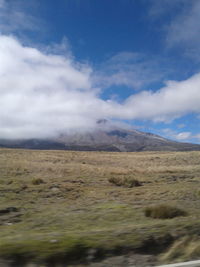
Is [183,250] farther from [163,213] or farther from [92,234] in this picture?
[163,213]

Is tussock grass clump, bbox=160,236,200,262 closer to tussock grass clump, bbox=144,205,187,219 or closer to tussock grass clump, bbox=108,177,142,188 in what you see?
tussock grass clump, bbox=144,205,187,219

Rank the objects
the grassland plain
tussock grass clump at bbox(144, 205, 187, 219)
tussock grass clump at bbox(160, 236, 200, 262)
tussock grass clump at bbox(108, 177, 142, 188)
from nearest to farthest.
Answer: the grassland plain
tussock grass clump at bbox(160, 236, 200, 262)
tussock grass clump at bbox(144, 205, 187, 219)
tussock grass clump at bbox(108, 177, 142, 188)

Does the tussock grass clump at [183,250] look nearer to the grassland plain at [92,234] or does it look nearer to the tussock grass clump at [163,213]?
the grassland plain at [92,234]

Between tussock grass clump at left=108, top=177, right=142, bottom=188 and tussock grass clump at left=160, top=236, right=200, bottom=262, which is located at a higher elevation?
tussock grass clump at left=160, top=236, right=200, bottom=262

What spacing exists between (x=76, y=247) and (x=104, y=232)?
1337 mm

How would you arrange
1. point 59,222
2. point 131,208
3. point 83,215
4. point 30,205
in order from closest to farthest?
point 59,222, point 83,215, point 131,208, point 30,205

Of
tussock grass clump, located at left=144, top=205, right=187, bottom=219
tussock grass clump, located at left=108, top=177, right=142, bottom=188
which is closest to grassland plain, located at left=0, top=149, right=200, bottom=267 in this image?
tussock grass clump, located at left=144, top=205, right=187, bottom=219

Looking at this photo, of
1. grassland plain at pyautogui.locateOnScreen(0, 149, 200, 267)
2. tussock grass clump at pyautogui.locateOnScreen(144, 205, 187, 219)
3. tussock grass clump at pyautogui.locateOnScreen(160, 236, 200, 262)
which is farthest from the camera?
tussock grass clump at pyautogui.locateOnScreen(144, 205, 187, 219)

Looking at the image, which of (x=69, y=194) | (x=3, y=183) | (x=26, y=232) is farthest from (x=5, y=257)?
(x=3, y=183)

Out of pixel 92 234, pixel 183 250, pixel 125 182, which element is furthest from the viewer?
pixel 125 182

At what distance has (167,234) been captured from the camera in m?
6.45

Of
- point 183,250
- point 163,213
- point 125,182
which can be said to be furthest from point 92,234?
point 125,182

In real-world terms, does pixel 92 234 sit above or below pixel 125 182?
above

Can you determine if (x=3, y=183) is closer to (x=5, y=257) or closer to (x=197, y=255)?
(x=5, y=257)
